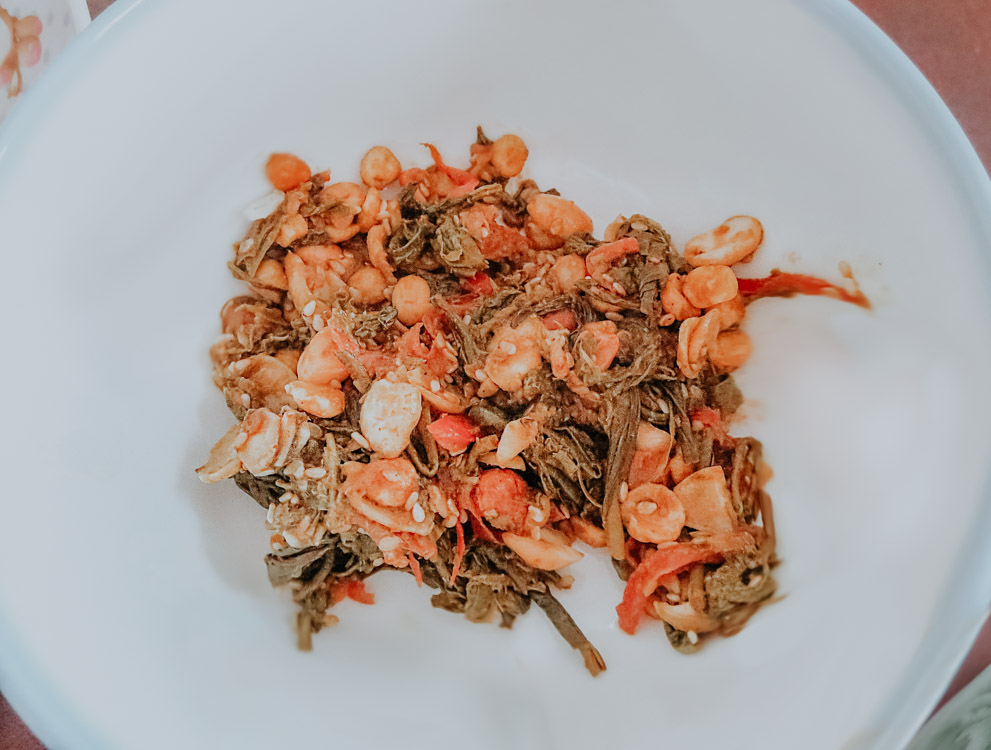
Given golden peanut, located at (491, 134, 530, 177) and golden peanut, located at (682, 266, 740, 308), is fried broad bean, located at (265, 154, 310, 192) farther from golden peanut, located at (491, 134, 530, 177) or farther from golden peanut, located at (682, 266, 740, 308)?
golden peanut, located at (682, 266, 740, 308)

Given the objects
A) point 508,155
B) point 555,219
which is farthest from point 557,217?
point 508,155

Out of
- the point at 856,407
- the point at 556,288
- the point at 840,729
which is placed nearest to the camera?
the point at 840,729

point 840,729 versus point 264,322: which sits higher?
point 840,729

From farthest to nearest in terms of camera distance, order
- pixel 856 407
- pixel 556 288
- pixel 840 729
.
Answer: pixel 556 288, pixel 856 407, pixel 840 729

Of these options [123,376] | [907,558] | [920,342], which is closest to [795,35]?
[920,342]

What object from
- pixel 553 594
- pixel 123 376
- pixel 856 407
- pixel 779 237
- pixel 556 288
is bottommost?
pixel 123 376

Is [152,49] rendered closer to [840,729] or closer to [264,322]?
[264,322]

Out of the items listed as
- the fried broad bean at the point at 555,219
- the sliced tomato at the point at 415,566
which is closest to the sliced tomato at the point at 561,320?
the fried broad bean at the point at 555,219

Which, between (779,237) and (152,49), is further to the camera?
(779,237)
